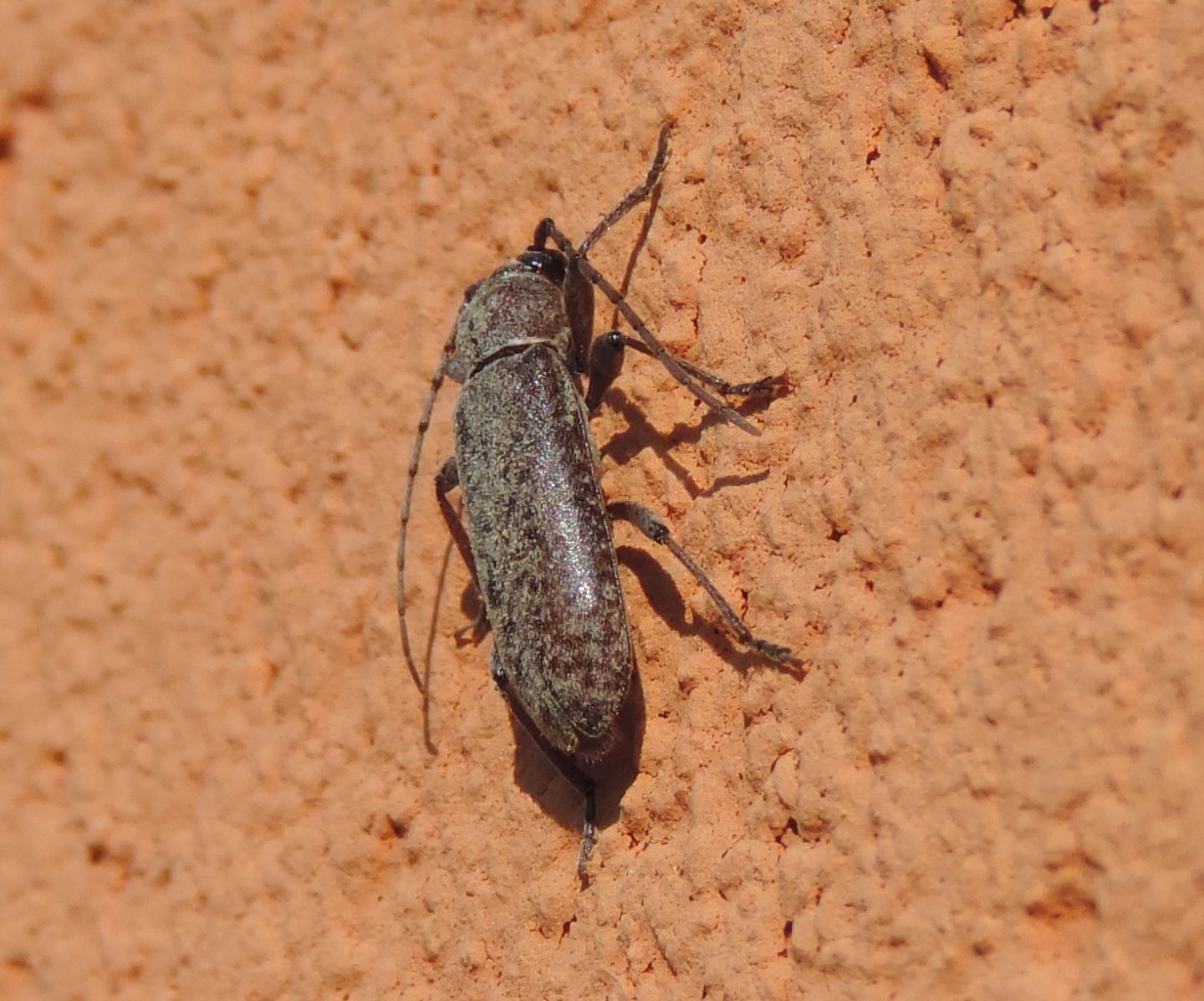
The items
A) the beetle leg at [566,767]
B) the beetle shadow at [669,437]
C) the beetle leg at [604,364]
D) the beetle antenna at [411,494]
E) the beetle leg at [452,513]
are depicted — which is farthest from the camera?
the beetle leg at [452,513]

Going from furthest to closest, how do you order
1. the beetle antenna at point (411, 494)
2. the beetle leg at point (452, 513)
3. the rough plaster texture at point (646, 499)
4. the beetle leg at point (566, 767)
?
the beetle leg at point (452, 513), the beetle antenna at point (411, 494), the beetle leg at point (566, 767), the rough plaster texture at point (646, 499)

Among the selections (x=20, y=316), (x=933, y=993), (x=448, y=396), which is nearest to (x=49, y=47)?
(x=20, y=316)

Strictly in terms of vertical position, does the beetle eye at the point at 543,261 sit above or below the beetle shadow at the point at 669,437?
above

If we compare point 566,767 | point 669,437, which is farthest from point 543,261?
point 566,767

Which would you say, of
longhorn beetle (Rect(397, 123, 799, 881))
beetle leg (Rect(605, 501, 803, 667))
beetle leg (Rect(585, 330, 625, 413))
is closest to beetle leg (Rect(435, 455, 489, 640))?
longhorn beetle (Rect(397, 123, 799, 881))

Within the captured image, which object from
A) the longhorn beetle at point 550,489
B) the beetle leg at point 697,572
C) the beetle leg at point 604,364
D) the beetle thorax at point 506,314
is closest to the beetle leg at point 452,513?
the longhorn beetle at point 550,489

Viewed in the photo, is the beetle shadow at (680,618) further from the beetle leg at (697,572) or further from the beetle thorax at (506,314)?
the beetle thorax at (506,314)

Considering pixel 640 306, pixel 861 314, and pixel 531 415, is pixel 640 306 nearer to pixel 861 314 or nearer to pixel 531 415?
pixel 531 415
